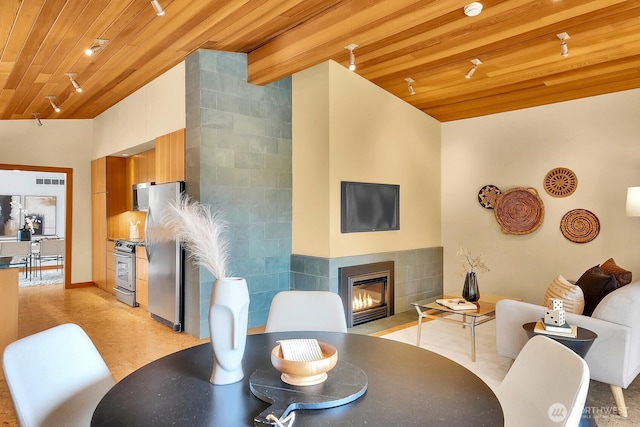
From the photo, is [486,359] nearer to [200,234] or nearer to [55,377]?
[200,234]

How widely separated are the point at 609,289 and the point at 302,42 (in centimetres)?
312

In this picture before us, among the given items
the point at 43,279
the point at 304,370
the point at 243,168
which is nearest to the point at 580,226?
the point at 243,168

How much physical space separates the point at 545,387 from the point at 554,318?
Result: 5.44 ft

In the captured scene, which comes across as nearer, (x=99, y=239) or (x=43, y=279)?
(x=99, y=239)

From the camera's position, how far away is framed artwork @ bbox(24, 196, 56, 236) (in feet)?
32.6

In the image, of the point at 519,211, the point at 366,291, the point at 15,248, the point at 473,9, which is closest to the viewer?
the point at 473,9

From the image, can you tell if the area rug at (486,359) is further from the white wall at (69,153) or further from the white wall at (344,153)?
the white wall at (69,153)

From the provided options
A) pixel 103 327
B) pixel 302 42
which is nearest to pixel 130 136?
pixel 103 327

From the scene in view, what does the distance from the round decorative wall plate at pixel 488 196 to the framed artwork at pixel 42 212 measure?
9712 millimetres

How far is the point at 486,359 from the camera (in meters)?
3.55

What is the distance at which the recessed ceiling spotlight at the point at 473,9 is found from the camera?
2.96 metres

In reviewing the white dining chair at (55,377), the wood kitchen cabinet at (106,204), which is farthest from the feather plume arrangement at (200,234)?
the wood kitchen cabinet at (106,204)

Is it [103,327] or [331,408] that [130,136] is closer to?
[103,327]

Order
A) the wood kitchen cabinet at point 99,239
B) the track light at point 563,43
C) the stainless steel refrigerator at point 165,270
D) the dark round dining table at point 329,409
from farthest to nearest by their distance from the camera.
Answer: the wood kitchen cabinet at point 99,239 < the stainless steel refrigerator at point 165,270 < the track light at point 563,43 < the dark round dining table at point 329,409
